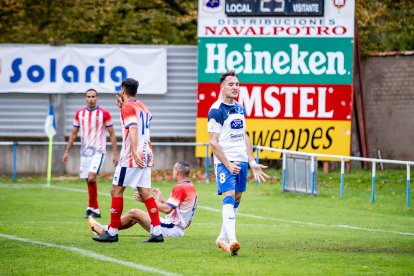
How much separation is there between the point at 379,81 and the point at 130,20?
33.5ft

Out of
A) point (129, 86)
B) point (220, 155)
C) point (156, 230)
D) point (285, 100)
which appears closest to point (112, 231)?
point (156, 230)

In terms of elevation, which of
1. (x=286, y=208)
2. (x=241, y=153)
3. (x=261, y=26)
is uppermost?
(x=261, y=26)

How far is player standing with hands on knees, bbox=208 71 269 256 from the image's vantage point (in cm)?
1316

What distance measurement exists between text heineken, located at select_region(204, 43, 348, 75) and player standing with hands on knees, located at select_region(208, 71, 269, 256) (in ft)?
52.7

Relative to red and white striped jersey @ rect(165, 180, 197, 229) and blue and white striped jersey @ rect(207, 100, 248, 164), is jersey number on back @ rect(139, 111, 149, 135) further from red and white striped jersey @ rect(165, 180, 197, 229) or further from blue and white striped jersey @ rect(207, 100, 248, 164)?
blue and white striped jersey @ rect(207, 100, 248, 164)

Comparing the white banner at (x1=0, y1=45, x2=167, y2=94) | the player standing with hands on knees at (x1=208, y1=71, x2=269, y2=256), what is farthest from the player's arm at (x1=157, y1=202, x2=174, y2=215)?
the white banner at (x1=0, y1=45, x2=167, y2=94)

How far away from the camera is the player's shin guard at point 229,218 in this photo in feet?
42.6

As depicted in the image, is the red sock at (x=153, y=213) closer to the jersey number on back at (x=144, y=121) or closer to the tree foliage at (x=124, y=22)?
the jersey number on back at (x=144, y=121)

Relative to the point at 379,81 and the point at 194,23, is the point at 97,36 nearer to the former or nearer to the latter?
the point at 194,23

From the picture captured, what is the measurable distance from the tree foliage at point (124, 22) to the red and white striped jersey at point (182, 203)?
2206 centimetres

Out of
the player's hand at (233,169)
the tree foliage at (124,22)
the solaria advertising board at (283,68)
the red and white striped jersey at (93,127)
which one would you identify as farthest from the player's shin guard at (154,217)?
the tree foliage at (124,22)

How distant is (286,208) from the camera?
72.3ft

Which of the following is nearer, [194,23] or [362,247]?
[362,247]

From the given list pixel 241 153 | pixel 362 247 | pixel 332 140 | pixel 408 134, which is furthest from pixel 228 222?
pixel 408 134
